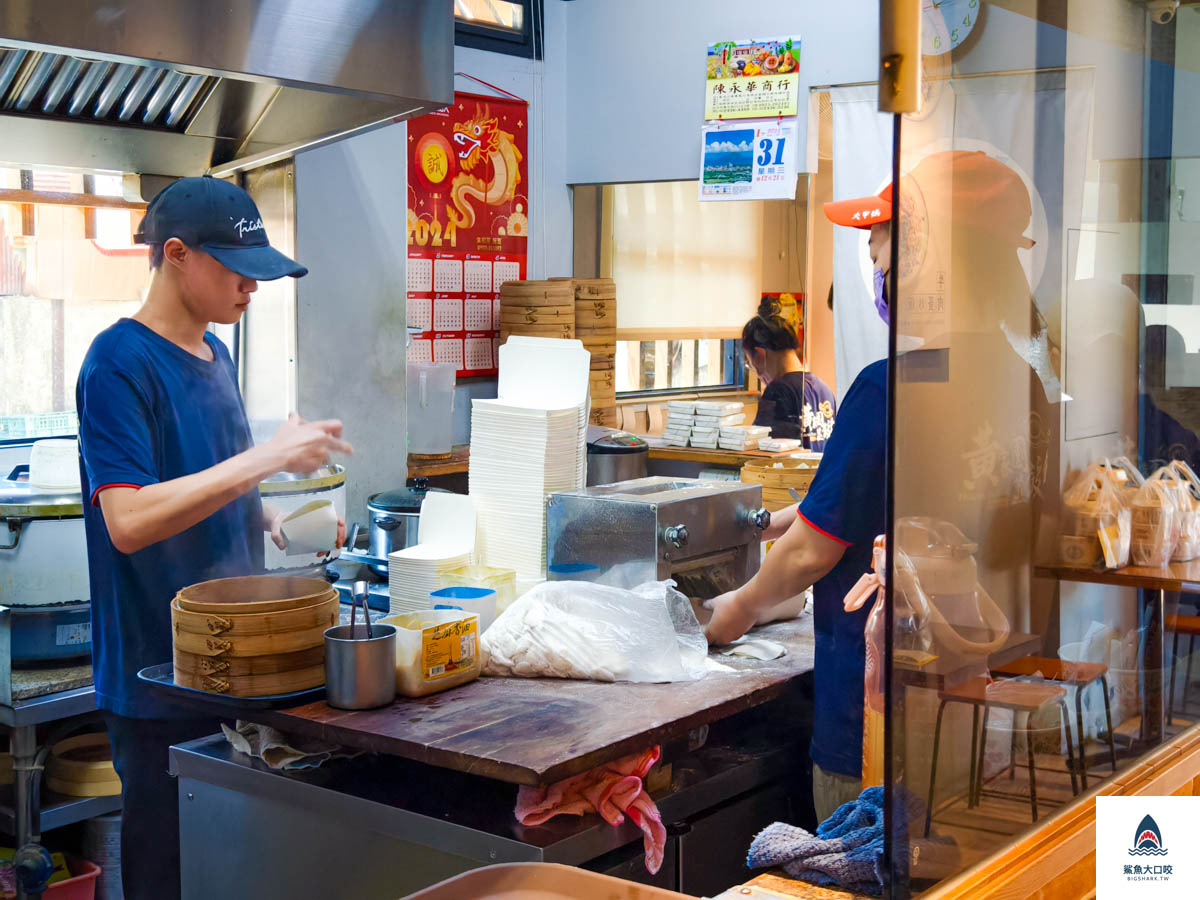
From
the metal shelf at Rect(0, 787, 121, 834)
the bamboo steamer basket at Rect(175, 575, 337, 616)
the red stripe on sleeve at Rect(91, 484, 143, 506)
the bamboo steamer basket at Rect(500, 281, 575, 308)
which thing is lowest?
the metal shelf at Rect(0, 787, 121, 834)

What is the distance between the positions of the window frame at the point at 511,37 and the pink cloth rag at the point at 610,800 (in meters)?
4.42

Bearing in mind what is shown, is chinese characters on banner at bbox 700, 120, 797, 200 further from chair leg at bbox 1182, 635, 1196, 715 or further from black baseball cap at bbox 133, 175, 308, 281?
chair leg at bbox 1182, 635, 1196, 715

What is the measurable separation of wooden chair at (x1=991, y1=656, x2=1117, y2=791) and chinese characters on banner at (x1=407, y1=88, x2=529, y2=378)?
446 centimetres

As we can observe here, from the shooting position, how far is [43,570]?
3.14 metres

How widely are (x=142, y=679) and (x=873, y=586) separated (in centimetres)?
145

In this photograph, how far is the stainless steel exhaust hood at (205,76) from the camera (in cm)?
247

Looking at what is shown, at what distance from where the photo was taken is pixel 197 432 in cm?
269

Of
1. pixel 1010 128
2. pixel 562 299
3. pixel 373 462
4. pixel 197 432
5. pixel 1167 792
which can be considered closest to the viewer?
pixel 1010 128

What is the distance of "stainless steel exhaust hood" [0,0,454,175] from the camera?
2471 millimetres

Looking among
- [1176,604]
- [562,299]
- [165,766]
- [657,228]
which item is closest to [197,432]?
[165,766]

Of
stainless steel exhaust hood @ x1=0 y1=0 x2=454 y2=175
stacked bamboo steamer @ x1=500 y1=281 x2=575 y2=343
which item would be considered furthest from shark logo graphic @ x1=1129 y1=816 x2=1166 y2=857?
stacked bamboo steamer @ x1=500 y1=281 x2=575 y2=343

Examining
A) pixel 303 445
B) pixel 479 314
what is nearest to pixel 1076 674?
pixel 303 445

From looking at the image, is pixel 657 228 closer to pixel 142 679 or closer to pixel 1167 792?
pixel 142 679

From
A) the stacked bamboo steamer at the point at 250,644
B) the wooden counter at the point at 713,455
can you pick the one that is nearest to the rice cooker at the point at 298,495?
the stacked bamboo steamer at the point at 250,644
